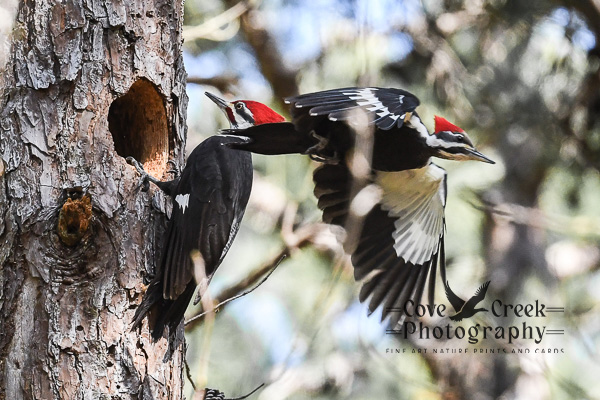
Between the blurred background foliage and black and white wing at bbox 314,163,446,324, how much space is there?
67cm

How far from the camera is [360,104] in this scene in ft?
7.38

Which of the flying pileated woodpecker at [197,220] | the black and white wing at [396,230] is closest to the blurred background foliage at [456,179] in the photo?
the black and white wing at [396,230]

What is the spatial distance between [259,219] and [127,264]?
8.38 ft

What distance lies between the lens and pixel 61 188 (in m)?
2.17

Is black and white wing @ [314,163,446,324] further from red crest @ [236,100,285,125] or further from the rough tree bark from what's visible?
the rough tree bark

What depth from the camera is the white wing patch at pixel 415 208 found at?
300cm

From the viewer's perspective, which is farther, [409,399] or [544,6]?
[409,399]

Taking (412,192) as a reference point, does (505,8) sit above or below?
above

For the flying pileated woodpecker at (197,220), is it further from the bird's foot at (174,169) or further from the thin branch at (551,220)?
the thin branch at (551,220)

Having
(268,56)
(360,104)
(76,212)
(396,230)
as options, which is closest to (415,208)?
(396,230)

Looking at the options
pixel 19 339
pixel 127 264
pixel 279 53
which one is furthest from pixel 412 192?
pixel 279 53

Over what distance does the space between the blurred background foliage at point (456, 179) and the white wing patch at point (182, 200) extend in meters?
1.35

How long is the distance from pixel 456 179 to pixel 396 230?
1612 millimetres

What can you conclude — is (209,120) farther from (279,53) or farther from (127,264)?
(127,264)
